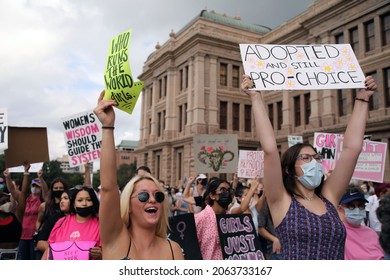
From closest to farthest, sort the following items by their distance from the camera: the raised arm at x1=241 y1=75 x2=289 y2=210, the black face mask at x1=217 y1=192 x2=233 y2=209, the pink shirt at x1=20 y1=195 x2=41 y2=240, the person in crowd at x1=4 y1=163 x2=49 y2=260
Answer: the raised arm at x1=241 y1=75 x2=289 y2=210 < the black face mask at x1=217 y1=192 x2=233 y2=209 < the person in crowd at x1=4 y1=163 x2=49 y2=260 < the pink shirt at x1=20 y1=195 x2=41 y2=240

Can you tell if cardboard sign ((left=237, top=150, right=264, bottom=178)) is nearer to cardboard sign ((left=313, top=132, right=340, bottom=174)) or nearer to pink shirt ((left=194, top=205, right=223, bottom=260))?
cardboard sign ((left=313, top=132, right=340, bottom=174))

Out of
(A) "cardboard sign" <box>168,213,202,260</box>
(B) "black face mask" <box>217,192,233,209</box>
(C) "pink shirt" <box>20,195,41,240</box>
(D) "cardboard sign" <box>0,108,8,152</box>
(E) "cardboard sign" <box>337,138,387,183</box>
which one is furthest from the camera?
(E) "cardboard sign" <box>337,138,387,183</box>

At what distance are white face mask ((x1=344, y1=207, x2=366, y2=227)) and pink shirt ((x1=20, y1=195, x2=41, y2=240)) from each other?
15.5ft

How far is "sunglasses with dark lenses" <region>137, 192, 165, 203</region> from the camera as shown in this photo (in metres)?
2.25

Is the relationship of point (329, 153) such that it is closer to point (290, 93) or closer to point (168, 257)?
point (168, 257)

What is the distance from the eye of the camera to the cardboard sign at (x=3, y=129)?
19.5 ft

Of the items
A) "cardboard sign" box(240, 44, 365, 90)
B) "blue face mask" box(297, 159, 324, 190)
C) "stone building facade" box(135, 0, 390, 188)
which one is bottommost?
"blue face mask" box(297, 159, 324, 190)

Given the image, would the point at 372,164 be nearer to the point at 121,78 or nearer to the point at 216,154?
the point at 216,154

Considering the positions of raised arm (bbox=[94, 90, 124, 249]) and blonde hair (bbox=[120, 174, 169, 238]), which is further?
blonde hair (bbox=[120, 174, 169, 238])

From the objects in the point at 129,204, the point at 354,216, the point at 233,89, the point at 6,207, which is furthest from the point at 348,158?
the point at 233,89

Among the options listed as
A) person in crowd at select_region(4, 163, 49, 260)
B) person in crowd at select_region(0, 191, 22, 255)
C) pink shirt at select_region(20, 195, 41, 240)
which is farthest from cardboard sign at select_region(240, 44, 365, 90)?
pink shirt at select_region(20, 195, 41, 240)
